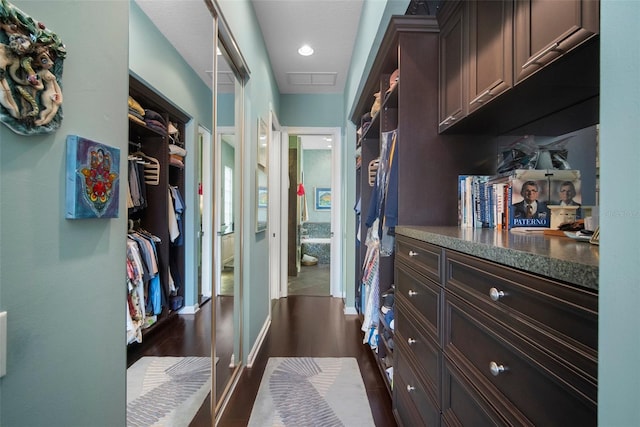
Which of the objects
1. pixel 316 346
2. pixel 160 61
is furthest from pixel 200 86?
pixel 316 346

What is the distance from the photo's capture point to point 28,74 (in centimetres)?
53

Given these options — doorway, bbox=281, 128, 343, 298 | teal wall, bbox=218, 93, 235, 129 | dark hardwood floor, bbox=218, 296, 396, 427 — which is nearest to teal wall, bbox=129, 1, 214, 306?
teal wall, bbox=218, 93, 235, 129

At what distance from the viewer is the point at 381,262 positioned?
2.13 m

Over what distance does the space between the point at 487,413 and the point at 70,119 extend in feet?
4.06

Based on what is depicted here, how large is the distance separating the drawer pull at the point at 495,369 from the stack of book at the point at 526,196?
2.82 feet

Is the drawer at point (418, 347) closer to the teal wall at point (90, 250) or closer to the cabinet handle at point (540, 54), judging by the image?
the teal wall at point (90, 250)

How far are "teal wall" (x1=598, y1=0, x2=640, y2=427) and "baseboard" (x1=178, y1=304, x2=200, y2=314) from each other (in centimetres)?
138

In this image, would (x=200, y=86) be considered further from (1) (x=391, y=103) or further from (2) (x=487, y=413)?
(2) (x=487, y=413)

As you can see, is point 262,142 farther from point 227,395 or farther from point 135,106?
point 227,395

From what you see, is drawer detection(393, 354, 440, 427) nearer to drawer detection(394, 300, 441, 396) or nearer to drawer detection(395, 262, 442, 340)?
drawer detection(394, 300, 441, 396)

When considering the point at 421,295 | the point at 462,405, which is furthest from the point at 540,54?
the point at 462,405

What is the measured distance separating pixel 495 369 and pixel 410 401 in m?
0.79

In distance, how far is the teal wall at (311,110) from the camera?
4.14m

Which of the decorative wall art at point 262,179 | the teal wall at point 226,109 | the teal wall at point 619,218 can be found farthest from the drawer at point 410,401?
the teal wall at point 226,109
